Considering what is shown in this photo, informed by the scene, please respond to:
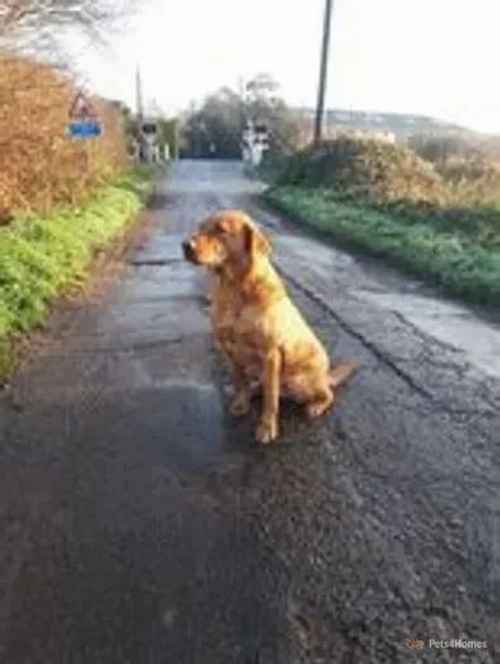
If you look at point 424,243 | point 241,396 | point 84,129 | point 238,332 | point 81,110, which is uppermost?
point 238,332

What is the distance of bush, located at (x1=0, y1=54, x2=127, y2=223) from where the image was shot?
15.2 meters

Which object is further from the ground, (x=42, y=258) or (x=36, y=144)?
(x=36, y=144)

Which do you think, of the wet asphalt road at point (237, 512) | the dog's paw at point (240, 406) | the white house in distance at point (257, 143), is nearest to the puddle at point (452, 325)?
the wet asphalt road at point (237, 512)

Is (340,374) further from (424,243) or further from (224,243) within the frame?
(424,243)

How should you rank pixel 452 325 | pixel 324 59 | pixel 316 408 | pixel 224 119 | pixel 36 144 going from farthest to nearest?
pixel 224 119
pixel 324 59
pixel 36 144
pixel 452 325
pixel 316 408

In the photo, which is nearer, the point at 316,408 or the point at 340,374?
the point at 316,408

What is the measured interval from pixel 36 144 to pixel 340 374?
1098cm

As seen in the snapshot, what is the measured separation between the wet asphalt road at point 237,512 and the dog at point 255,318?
295mm

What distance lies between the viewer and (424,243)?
16438mm

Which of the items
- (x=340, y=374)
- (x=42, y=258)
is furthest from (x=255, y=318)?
(x=42, y=258)

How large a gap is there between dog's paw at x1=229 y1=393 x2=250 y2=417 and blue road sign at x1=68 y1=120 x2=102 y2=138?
15210mm

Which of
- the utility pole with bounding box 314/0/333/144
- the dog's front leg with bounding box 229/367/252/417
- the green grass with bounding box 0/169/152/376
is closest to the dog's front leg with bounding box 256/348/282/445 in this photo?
the dog's front leg with bounding box 229/367/252/417

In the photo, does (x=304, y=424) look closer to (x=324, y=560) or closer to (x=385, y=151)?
A: (x=324, y=560)

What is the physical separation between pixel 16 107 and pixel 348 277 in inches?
242
